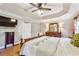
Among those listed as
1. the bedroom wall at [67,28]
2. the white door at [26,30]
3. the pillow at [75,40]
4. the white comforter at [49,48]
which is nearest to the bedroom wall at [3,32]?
the white door at [26,30]

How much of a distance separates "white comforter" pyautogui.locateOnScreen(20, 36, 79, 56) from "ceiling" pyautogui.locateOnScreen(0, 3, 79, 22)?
0.31 metres

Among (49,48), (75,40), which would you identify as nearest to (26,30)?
(49,48)

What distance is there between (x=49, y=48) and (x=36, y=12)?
0.52m

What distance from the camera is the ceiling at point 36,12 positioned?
1543 millimetres

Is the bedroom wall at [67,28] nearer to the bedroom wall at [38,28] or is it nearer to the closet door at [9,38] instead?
the bedroom wall at [38,28]

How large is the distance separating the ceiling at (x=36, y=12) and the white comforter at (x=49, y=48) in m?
0.31

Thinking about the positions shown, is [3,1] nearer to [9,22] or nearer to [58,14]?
[9,22]

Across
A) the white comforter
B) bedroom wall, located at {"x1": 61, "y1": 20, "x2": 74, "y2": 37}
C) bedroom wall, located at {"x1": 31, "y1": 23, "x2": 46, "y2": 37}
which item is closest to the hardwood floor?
the white comforter

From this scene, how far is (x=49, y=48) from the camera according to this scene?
5.10 ft

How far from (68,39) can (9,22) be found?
83cm

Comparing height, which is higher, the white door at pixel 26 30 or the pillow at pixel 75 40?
the white door at pixel 26 30

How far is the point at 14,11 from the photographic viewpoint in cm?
155

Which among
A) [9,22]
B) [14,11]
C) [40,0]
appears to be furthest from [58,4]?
[9,22]

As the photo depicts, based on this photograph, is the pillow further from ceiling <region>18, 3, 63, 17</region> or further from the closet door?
the closet door
